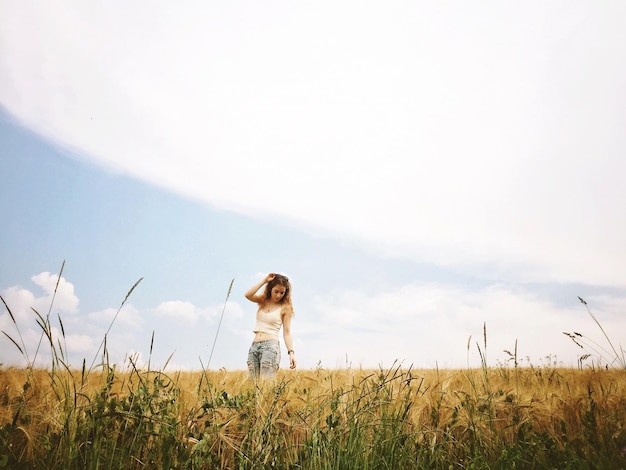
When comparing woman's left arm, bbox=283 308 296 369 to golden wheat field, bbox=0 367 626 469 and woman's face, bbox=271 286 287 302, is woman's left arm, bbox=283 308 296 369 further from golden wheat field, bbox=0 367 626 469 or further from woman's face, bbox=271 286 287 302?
golden wheat field, bbox=0 367 626 469

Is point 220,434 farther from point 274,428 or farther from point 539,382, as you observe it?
point 539,382

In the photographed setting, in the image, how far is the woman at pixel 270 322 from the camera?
6949 millimetres

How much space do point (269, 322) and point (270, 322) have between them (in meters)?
0.02

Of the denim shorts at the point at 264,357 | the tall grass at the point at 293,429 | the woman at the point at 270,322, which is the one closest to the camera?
the tall grass at the point at 293,429

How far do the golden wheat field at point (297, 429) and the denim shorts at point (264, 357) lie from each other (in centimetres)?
302

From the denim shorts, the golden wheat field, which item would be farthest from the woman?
the golden wheat field

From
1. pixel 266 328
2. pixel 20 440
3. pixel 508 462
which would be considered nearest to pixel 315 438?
pixel 508 462

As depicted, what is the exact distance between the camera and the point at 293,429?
273 cm

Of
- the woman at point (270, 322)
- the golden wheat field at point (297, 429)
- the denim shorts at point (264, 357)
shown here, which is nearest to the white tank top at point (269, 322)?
the woman at point (270, 322)

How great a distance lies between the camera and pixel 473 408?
340 cm

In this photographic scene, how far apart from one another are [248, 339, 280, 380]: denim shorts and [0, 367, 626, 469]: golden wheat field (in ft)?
9.90

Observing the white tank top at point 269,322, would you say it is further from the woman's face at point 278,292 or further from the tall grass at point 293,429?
the tall grass at point 293,429

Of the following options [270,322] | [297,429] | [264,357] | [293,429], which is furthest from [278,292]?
[293,429]

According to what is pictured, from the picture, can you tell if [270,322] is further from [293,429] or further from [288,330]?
[293,429]
